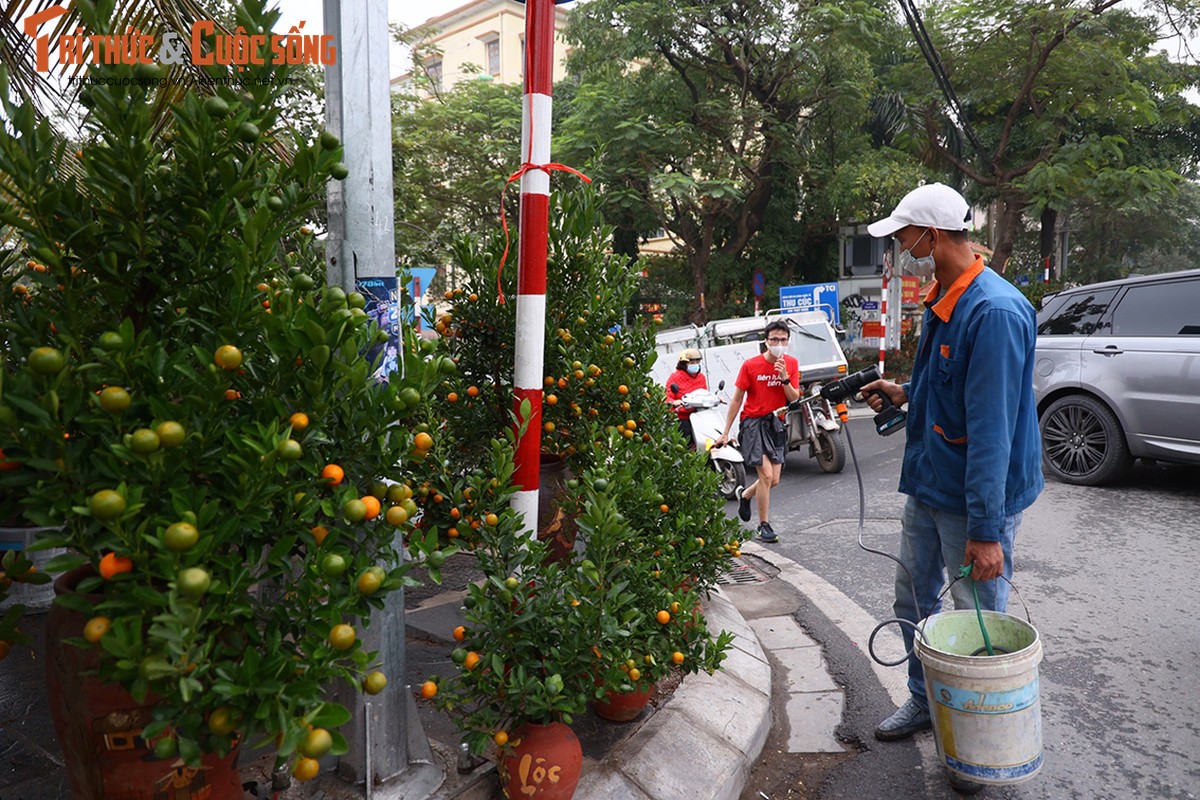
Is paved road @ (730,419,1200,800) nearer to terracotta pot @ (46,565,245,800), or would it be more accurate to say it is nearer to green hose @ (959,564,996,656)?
green hose @ (959,564,996,656)

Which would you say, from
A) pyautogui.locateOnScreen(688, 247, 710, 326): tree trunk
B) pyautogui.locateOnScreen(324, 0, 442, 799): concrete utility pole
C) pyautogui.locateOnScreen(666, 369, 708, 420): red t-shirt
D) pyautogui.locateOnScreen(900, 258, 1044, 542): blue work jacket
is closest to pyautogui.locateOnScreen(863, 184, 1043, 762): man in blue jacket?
pyautogui.locateOnScreen(900, 258, 1044, 542): blue work jacket

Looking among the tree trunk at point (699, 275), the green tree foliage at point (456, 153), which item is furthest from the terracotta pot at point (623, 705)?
the tree trunk at point (699, 275)

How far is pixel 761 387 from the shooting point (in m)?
6.89

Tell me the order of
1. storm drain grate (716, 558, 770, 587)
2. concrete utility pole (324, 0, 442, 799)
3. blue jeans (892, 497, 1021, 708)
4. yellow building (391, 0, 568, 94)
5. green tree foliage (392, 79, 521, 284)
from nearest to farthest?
concrete utility pole (324, 0, 442, 799), blue jeans (892, 497, 1021, 708), storm drain grate (716, 558, 770, 587), green tree foliage (392, 79, 521, 284), yellow building (391, 0, 568, 94)

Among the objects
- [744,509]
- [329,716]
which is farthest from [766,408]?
[329,716]

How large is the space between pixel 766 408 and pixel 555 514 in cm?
357

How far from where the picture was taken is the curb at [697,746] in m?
2.61

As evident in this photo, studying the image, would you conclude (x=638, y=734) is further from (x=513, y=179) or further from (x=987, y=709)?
(x=513, y=179)

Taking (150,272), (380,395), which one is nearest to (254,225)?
(150,272)

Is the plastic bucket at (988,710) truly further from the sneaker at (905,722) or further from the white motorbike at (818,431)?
the white motorbike at (818,431)

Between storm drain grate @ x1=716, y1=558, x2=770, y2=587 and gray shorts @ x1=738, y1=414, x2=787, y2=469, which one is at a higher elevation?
gray shorts @ x1=738, y1=414, x2=787, y2=469

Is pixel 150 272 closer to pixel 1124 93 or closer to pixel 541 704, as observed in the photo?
pixel 541 704

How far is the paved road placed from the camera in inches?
118

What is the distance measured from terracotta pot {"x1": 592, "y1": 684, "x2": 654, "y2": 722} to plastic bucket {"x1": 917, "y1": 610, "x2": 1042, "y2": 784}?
99 centimetres
